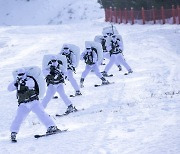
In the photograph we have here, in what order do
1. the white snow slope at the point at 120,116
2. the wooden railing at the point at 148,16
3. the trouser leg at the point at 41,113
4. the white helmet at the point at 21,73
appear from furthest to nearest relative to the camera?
the wooden railing at the point at 148,16 → the trouser leg at the point at 41,113 → the white helmet at the point at 21,73 → the white snow slope at the point at 120,116

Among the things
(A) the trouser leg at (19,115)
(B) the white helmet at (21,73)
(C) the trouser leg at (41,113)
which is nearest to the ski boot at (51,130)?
(C) the trouser leg at (41,113)

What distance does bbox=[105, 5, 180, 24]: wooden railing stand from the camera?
1192 inches

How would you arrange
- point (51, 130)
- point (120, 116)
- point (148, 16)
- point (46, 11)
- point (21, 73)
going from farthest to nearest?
1. point (46, 11)
2. point (148, 16)
3. point (120, 116)
4. point (51, 130)
5. point (21, 73)

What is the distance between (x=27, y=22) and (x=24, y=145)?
5284cm

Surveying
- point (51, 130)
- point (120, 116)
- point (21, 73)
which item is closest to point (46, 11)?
point (120, 116)

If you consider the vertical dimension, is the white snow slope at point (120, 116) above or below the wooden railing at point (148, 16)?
below

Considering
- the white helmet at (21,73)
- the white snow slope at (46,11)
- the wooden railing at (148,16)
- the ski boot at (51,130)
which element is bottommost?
the ski boot at (51,130)

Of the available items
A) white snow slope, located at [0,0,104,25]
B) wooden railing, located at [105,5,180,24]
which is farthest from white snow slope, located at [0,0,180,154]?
white snow slope, located at [0,0,104,25]

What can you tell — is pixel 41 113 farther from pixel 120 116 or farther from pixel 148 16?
pixel 148 16

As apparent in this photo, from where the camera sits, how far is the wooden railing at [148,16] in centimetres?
3027

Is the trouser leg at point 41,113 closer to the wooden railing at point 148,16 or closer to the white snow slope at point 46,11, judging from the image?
the wooden railing at point 148,16

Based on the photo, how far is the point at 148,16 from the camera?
3319 centimetres

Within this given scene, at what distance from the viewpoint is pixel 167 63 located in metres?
17.1

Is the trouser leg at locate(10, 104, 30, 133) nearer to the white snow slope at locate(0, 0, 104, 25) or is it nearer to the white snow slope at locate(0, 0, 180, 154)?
the white snow slope at locate(0, 0, 180, 154)
